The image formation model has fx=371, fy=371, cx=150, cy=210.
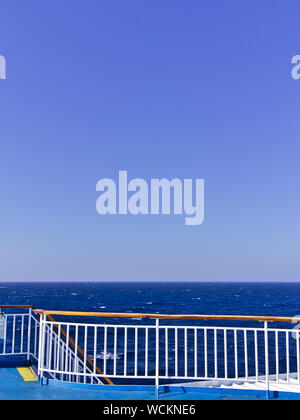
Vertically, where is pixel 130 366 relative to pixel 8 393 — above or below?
below

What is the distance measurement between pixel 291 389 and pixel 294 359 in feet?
61.1

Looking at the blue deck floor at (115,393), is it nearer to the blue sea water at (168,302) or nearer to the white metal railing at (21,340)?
the white metal railing at (21,340)

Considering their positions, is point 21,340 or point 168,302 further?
point 168,302

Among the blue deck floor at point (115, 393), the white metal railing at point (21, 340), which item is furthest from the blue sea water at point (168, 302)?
the blue deck floor at point (115, 393)

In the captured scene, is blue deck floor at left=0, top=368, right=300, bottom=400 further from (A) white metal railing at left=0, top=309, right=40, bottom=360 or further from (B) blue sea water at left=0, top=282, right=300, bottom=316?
(B) blue sea water at left=0, top=282, right=300, bottom=316

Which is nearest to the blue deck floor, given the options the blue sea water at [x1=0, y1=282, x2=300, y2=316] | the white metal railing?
the white metal railing

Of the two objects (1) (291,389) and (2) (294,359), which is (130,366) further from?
(1) (291,389)

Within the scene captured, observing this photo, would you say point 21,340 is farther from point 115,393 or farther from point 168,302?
point 168,302

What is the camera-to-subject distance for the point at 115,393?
208 inches

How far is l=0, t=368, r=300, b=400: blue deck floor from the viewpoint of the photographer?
5113 millimetres

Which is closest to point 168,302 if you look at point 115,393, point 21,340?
point 21,340

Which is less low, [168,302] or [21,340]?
[21,340]
